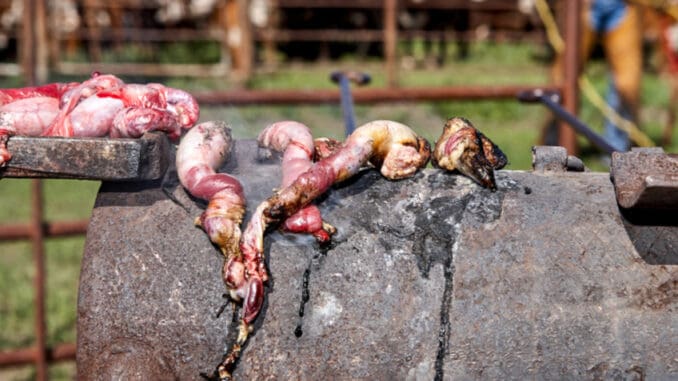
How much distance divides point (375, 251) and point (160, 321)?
50 centimetres

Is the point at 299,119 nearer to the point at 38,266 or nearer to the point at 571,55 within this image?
the point at 571,55

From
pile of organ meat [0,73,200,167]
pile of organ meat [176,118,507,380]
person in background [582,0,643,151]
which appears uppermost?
pile of organ meat [0,73,200,167]

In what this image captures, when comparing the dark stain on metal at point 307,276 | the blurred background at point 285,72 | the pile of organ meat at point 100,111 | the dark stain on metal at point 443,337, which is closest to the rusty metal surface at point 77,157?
the pile of organ meat at point 100,111

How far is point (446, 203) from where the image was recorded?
2.08 m

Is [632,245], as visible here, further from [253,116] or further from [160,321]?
[253,116]

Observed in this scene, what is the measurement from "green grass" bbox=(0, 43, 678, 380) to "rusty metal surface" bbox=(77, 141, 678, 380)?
120 centimetres

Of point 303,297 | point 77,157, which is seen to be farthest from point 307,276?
point 77,157

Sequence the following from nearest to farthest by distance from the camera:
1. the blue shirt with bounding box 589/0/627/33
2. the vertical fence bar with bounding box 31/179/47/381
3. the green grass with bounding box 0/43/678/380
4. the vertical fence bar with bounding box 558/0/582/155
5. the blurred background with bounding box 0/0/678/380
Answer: the vertical fence bar with bounding box 31/179/47/381
the blurred background with bounding box 0/0/678/380
the vertical fence bar with bounding box 558/0/582/155
the green grass with bounding box 0/43/678/380
the blue shirt with bounding box 589/0/627/33

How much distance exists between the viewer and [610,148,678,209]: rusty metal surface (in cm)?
188

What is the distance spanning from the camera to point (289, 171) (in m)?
2.14

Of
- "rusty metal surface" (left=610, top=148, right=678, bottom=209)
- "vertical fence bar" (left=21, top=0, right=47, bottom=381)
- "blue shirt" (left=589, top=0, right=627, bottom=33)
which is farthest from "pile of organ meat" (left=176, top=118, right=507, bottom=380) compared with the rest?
"blue shirt" (left=589, top=0, right=627, bottom=33)

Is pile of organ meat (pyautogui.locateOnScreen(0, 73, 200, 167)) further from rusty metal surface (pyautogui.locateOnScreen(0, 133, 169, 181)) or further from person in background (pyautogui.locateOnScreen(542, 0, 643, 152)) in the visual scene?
person in background (pyautogui.locateOnScreen(542, 0, 643, 152))

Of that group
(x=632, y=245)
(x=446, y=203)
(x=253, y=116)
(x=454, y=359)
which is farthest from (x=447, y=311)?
(x=253, y=116)

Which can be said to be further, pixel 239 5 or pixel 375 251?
pixel 239 5
